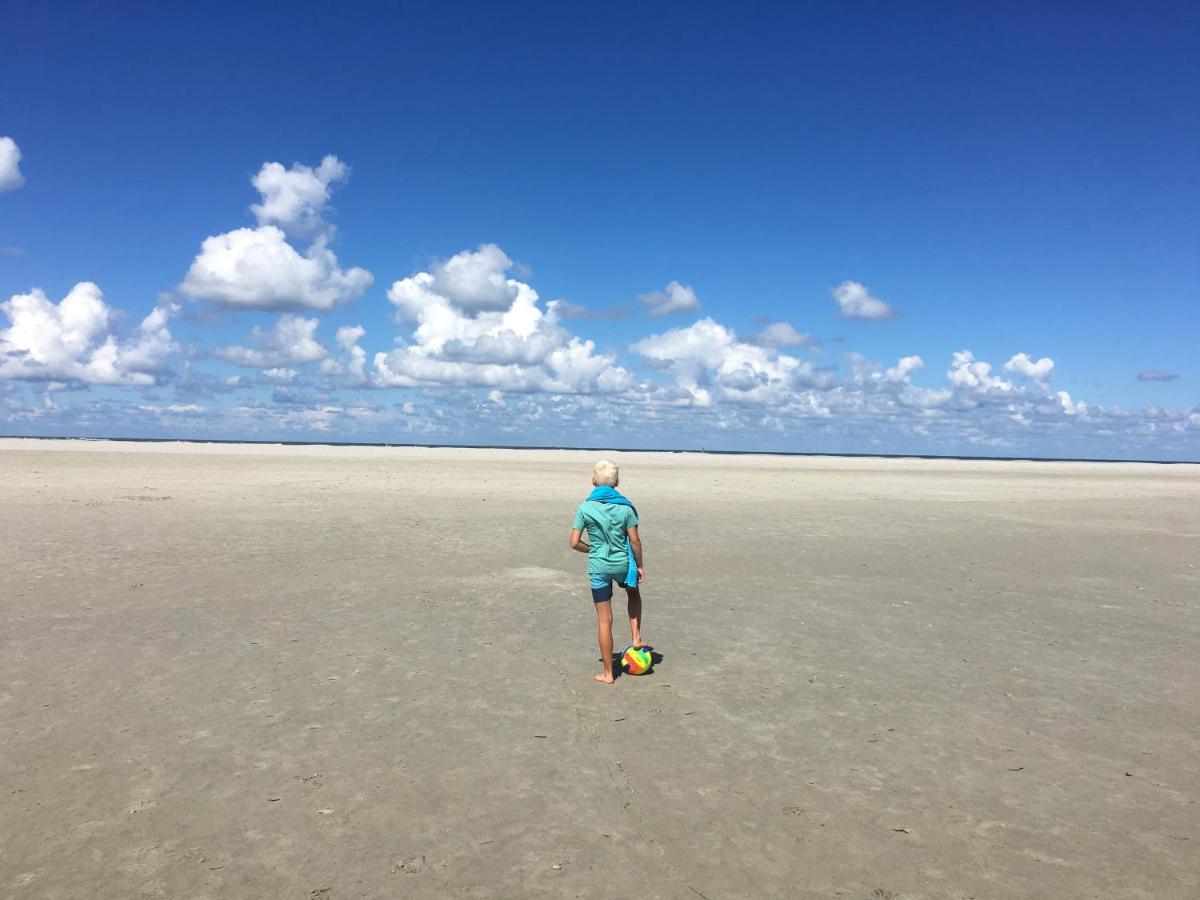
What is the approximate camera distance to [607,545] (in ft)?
25.8

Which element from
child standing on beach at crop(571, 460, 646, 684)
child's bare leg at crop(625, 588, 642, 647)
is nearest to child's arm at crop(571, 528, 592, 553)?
child standing on beach at crop(571, 460, 646, 684)

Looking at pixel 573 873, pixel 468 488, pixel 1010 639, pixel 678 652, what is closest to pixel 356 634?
pixel 678 652

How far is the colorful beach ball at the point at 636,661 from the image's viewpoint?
813 cm

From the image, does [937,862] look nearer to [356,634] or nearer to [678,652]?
[678,652]

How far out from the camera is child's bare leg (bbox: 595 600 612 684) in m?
7.75

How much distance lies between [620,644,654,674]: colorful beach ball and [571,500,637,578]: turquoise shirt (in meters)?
0.94

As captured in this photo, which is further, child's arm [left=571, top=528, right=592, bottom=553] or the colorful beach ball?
the colorful beach ball

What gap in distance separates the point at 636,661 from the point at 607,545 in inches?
53.8

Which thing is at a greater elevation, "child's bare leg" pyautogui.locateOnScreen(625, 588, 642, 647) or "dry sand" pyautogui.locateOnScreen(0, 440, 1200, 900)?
"child's bare leg" pyautogui.locateOnScreen(625, 588, 642, 647)

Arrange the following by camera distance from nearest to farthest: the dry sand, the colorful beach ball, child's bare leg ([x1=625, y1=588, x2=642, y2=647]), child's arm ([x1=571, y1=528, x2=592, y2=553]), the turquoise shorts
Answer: the dry sand, child's arm ([x1=571, y1=528, x2=592, y2=553]), the turquoise shorts, the colorful beach ball, child's bare leg ([x1=625, y1=588, x2=642, y2=647])

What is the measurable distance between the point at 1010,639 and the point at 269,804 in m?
9.20

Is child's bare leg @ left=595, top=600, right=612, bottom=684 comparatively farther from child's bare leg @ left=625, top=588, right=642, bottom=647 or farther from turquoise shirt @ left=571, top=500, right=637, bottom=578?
child's bare leg @ left=625, top=588, right=642, bottom=647

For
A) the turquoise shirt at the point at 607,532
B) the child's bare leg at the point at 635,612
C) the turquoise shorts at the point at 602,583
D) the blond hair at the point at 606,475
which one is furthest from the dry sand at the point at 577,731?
the blond hair at the point at 606,475

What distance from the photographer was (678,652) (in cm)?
911
